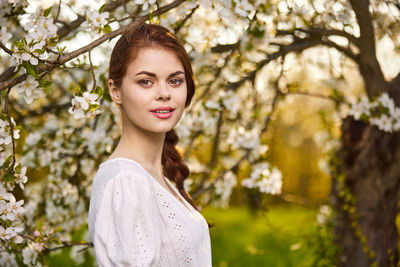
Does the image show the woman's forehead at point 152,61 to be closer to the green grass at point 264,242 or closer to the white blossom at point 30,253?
the white blossom at point 30,253

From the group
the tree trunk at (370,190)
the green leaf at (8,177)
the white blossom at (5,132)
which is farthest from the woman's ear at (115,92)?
the tree trunk at (370,190)

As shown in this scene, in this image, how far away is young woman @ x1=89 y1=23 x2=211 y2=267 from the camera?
66.2 inches

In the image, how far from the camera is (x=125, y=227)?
167 cm

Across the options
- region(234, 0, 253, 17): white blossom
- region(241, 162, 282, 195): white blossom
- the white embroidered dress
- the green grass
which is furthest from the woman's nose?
the green grass

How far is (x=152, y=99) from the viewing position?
6.25 feet

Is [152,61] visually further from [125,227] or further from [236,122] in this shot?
[236,122]

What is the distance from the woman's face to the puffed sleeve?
28 cm

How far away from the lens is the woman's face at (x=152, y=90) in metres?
1.89

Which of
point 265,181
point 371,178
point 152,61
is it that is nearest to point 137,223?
point 152,61

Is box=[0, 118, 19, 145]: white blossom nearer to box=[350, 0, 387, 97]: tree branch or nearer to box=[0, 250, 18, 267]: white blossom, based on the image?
box=[0, 250, 18, 267]: white blossom

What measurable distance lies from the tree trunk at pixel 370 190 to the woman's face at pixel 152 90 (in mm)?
2199

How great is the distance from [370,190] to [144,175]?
2446 millimetres

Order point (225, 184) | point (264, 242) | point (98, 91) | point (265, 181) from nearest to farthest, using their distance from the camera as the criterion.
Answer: point (98, 91) < point (265, 181) < point (225, 184) < point (264, 242)

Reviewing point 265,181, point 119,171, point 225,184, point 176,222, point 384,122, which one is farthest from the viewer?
point 225,184
